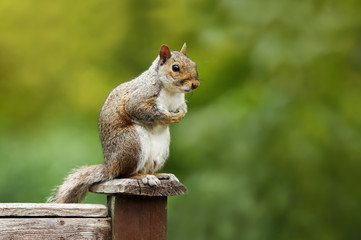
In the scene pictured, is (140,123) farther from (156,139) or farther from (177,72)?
(177,72)

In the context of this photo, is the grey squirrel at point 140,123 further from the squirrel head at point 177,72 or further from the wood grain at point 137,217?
the wood grain at point 137,217

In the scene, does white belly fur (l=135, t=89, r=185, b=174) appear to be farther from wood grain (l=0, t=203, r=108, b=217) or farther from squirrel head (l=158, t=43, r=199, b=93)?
wood grain (l=0, t=203, r=108, b=217)

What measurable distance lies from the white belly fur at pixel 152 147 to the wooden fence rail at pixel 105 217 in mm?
218

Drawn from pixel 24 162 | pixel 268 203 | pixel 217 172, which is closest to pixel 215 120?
pixel 217 172

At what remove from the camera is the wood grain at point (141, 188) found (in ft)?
6.84

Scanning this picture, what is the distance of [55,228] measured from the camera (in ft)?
6.83

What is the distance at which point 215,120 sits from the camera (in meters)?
4.34

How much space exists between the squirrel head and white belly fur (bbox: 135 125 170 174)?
18cm

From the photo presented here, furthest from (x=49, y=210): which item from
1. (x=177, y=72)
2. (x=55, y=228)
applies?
(x=177, y=72)

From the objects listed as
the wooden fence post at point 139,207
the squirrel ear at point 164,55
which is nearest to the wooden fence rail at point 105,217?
the wooden fence post at point 139,207

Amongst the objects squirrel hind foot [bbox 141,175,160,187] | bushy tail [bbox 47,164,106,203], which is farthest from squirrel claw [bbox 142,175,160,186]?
bushy tail [bbox 47,164,106,203]

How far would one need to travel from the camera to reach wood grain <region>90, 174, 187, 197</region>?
2.09m

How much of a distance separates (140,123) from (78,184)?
0.33 m

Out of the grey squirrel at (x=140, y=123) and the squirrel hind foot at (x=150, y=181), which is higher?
the grey squirrel at (x=140, y=123)
